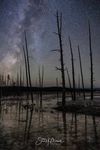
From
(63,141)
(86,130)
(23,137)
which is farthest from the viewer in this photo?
(86,130)

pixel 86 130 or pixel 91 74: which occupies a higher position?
pixel 91 74

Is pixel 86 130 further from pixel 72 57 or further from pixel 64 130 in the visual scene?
pixel 72 57

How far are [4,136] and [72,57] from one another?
26.2 m

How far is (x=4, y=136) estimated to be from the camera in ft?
36.6

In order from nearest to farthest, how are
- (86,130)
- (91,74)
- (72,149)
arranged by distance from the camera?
(72,149) < (86,130) < (91,74)

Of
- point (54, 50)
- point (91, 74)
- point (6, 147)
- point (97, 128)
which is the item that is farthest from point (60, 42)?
point (6, 147)

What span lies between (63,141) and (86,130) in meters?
2.97

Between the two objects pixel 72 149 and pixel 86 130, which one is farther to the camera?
pixel 86 130

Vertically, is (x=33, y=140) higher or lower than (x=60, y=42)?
lower

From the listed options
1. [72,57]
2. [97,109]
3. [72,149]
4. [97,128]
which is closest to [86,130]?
[97,128]

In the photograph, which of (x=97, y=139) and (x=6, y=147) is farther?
(x=97, y=139)

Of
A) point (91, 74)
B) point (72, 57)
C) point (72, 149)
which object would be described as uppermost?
point (72, 57)

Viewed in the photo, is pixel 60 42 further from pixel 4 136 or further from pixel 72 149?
pixel 72 149

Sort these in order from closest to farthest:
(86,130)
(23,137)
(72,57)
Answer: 1. (23,137)
2. (86,130)
3. (72,57)
